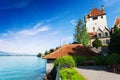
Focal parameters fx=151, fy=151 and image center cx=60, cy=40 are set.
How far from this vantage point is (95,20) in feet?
235

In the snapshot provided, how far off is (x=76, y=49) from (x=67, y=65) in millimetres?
11330

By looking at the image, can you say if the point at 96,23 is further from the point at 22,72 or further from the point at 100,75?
the point at 100,75

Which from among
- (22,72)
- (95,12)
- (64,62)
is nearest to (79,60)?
(64,62)

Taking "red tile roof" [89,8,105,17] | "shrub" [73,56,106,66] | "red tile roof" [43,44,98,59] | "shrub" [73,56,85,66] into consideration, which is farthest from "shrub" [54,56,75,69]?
"red tile roof" [89,8,105,17]

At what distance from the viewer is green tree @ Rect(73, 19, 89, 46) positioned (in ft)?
198

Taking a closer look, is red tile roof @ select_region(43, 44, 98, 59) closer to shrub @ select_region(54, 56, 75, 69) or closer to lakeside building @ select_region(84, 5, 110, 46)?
shrub @ select_region(54, 56, 75, 69)

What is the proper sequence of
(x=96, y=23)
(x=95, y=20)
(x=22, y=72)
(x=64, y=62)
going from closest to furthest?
(x=64, y=62) → (x=22, y=72) → (x=96, y=23) → (x=95, y=20)

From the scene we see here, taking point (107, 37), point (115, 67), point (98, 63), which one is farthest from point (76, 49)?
point (107, 37)

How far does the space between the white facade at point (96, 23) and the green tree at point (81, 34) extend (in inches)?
189

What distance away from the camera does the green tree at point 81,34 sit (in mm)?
60438

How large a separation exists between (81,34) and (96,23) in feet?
37.3

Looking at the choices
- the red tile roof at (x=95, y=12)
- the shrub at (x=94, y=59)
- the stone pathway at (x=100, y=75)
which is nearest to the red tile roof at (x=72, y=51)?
the shrub at (x=94, y=59)

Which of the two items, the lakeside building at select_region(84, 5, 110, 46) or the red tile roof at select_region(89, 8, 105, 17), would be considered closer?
the lakeside building at select_region(84, 5, 110, 46)

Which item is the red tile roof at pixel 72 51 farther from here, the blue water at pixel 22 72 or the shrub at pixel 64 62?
the blue water at pixel 22 72
